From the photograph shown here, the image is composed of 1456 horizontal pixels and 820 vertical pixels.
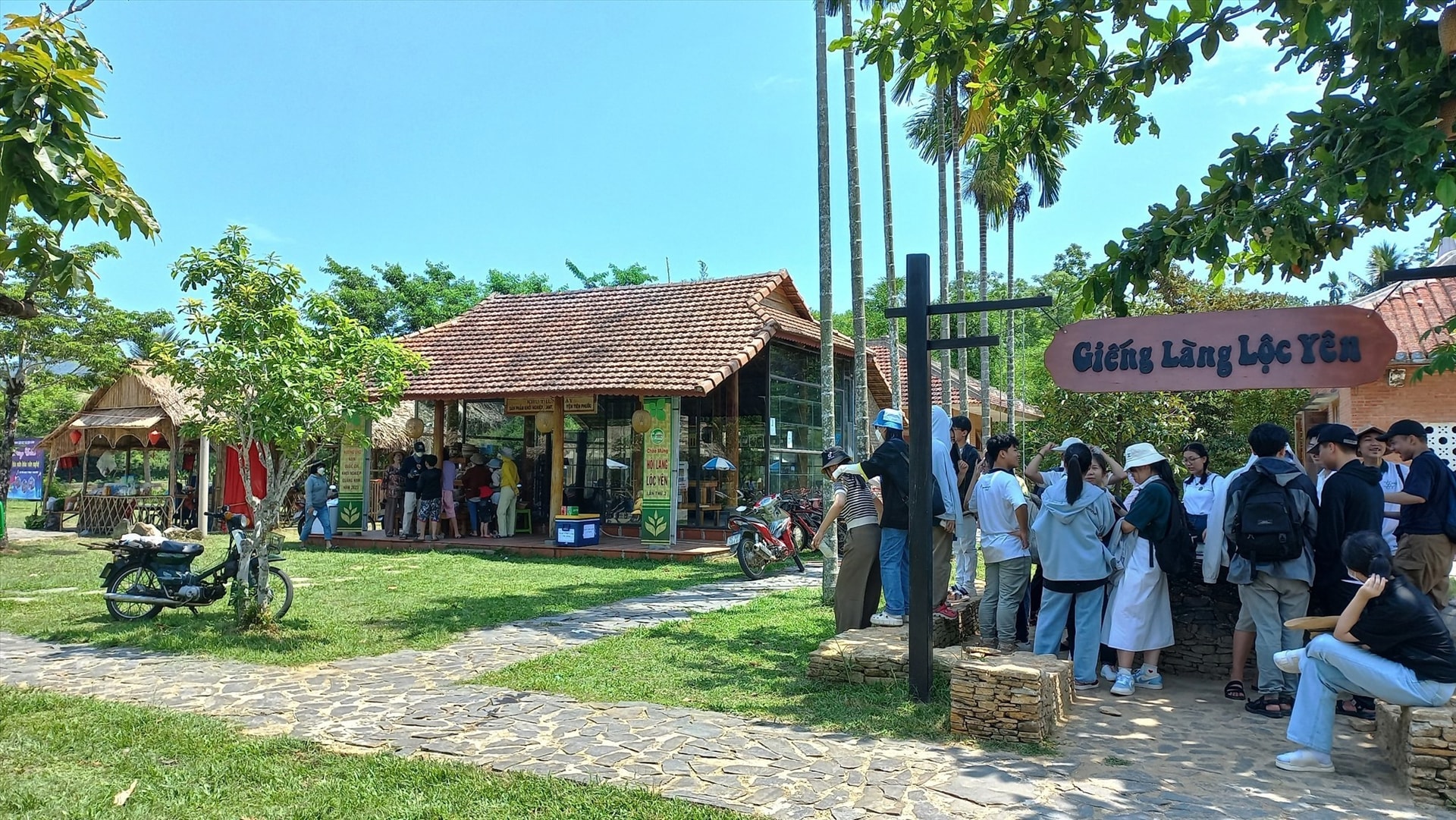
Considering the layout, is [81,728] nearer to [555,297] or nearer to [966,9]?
[966,9]

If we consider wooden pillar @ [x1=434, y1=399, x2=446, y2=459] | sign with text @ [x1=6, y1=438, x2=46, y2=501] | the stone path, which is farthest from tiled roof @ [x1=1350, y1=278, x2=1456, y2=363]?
sign with text @ [x1=6, y1=438, x2=46, y2=501]

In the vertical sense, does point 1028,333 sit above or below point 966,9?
above

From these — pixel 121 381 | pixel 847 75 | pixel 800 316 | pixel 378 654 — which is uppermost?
pixel 847 75

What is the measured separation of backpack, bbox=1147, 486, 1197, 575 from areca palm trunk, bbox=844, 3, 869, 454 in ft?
14.1

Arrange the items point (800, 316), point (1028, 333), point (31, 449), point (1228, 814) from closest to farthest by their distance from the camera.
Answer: point (1228, 814), point (800, 316), point (31, 449), point (1028, 333)

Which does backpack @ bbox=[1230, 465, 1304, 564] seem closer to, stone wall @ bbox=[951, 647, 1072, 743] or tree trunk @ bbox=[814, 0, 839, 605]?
stone wall @ bbox=[951, 647, 1072, 743]

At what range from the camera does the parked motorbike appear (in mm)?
11750

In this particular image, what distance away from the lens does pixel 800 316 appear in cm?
1823

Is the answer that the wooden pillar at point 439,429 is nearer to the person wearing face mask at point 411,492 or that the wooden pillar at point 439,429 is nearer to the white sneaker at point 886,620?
the person wearing face mask at point 411,492

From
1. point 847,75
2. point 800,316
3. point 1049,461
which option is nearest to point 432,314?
point 800,316

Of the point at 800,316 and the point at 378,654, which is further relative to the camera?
the point at 800,316

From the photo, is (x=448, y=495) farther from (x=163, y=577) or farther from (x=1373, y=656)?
(x=1373, y=656)

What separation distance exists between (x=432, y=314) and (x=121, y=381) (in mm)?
13969

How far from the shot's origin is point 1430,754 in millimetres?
3869
